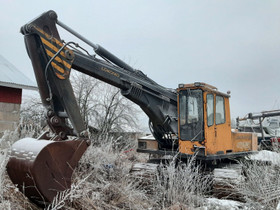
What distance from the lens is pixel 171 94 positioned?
7.53 metres

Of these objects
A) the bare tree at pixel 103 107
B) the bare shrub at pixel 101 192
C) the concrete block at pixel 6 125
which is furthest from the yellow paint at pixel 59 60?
the bare tree at pixel 103 107

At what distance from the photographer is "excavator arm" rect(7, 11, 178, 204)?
12.6 ft

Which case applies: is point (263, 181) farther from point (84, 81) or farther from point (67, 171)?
point (84, 81)

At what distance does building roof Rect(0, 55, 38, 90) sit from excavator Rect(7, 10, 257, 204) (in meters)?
5.07

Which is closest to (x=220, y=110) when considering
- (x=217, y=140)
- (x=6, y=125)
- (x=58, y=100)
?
(x=217, y=140)

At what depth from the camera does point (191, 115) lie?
720cm

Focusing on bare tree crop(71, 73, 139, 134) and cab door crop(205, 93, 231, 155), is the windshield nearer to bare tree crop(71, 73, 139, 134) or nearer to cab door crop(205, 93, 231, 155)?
cab door crop(205, 93, 231, 155)

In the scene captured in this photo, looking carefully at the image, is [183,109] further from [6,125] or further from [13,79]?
[13,79]

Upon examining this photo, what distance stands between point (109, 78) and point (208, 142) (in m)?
2.75

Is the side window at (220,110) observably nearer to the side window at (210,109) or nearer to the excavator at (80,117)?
the excavator at (80,117)

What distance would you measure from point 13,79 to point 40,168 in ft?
26.0

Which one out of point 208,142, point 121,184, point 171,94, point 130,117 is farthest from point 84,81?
point 121,184

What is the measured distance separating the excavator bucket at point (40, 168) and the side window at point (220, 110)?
14.2 feet

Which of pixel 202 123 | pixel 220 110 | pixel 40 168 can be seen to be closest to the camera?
pixel 40 168
